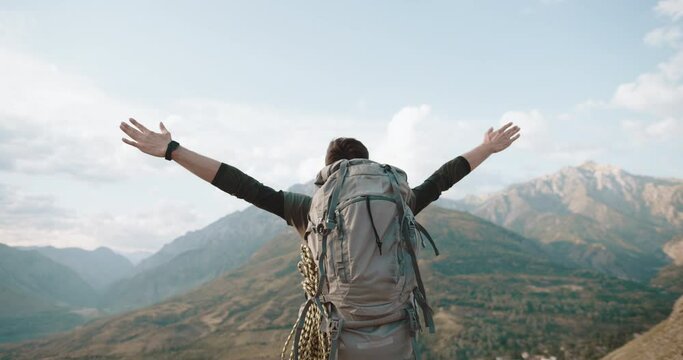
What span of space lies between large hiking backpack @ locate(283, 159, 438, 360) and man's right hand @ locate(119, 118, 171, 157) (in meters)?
1.73

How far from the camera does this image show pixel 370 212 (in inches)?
162

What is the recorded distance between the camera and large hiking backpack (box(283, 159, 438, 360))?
399 centimetres

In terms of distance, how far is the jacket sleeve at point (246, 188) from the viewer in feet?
15.3

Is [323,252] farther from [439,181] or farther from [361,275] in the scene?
[439,181]

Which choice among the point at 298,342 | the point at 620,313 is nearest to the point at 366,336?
the point at 298,342

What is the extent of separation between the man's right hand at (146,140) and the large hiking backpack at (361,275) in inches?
68.3

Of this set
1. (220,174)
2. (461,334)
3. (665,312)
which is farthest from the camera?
(665,312)

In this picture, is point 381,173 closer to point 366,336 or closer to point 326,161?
point 326,161

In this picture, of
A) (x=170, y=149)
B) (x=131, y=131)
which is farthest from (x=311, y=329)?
(x=131, y=131)

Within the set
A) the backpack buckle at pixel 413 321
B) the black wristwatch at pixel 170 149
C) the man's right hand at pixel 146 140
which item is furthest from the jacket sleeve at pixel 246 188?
the backpack buckle at pixel 413 321

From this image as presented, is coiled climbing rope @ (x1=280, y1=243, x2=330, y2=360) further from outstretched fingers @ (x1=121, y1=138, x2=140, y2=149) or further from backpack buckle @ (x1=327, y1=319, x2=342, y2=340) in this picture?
outstretched fingers @ (x1=121, y1=138, x2=140, y2=149)

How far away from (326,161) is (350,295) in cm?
166

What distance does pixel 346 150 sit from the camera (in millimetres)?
5020

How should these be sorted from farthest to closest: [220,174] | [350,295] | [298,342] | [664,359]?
[664,359] → [220,174] → [298,342] → [350,295]
